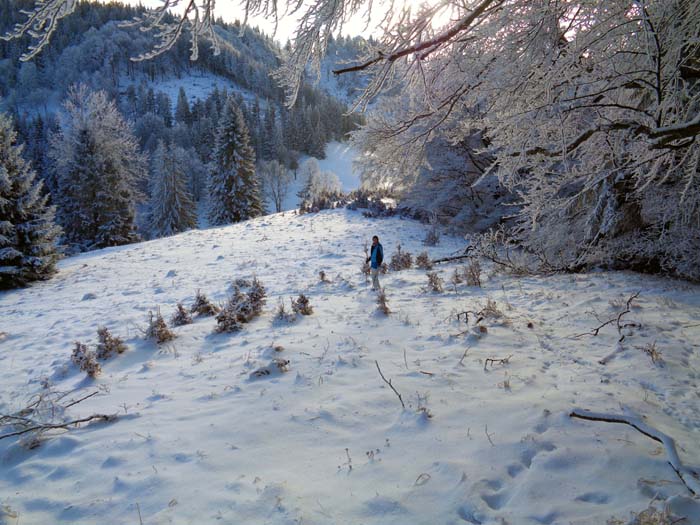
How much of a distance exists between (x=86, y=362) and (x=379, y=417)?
13.3 ft

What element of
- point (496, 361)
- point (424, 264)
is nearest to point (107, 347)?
point (496, 361)

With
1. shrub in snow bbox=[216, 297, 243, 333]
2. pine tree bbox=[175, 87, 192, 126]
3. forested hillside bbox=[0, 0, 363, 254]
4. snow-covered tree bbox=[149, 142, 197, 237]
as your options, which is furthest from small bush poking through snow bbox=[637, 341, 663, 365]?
pine tree bbox=[175, 87, 192, 126]

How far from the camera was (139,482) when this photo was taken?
2.73m

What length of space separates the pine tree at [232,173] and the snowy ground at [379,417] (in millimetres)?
25327

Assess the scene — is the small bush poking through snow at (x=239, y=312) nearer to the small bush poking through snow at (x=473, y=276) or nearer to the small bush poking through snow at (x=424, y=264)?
the small bush poking through snow at (x=473, y=276)

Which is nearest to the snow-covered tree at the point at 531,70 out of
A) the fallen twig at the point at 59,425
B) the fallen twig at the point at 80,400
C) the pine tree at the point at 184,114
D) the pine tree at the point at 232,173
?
the fallen twig at the point at 59,425

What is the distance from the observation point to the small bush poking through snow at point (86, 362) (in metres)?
4.76

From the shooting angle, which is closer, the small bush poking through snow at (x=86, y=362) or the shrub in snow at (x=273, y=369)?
the shrub in snow at (x=273, y=369)

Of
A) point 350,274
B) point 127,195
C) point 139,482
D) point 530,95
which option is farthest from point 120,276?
point 127,195

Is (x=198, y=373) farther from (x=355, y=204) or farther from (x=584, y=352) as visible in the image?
(x=355, y=204)

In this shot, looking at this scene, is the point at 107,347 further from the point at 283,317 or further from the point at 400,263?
the point at 400,263

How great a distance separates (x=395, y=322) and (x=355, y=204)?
1574 cm

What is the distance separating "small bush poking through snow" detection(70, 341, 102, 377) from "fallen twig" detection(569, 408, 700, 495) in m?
5.52

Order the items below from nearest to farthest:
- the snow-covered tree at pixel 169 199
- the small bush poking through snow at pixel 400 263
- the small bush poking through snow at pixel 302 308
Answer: the small bush poking through snow at pixel 302 308
the small bush poking through snow at pixel 400 263
the snow-covered tree at pixel 169 199
